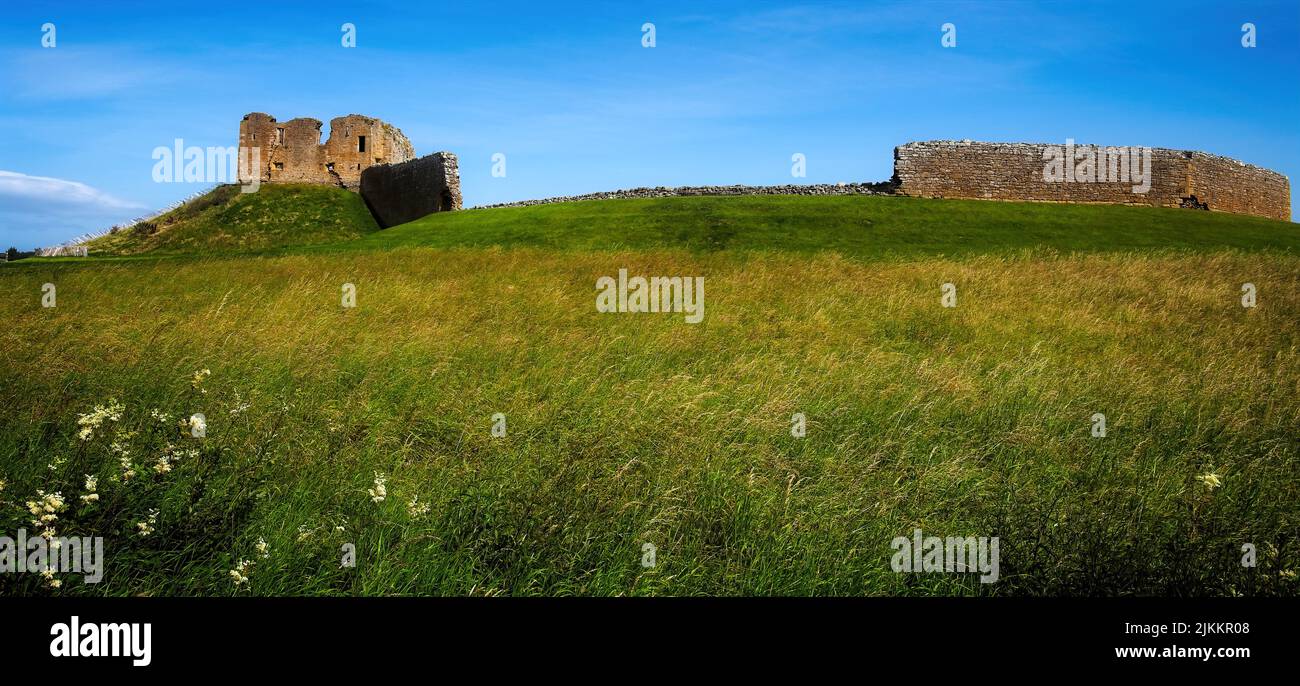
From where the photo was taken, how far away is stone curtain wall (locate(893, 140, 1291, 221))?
1323 inches

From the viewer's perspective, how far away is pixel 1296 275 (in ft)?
54.1

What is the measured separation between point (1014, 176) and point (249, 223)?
3731 centimetres

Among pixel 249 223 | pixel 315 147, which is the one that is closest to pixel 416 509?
pixel 249 223

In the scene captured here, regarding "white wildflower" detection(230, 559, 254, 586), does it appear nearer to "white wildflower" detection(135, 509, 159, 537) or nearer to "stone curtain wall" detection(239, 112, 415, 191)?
"white wildflower" detection(135, 509, 159, 537)

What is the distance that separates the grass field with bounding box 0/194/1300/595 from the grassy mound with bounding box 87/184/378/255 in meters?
26.7

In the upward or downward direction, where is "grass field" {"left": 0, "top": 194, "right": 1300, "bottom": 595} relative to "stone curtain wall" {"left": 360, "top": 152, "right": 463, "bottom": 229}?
downward

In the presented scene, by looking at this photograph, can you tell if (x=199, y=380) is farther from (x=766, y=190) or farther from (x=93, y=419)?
(x=766, y=190)

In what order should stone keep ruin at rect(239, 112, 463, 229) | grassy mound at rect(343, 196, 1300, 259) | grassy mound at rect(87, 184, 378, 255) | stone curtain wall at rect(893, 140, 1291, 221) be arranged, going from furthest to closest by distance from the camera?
1. stone keep ruin at rect(239, 112, 463, 229)
2. grassy mound at rect(87, 184, 378, 255)
3. stone curtain wall at rect(893, 140, 1291, 221)
4. grassy mound at rect(343, 196, 1300, 259)

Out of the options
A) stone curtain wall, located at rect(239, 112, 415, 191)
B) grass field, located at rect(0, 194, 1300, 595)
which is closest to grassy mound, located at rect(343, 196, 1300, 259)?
grass field, located at rect(0, 194, 1300, 595)
